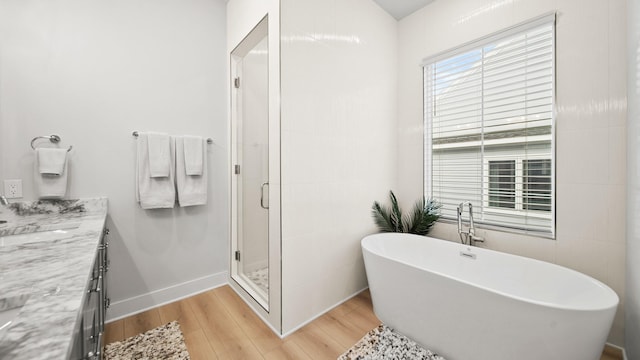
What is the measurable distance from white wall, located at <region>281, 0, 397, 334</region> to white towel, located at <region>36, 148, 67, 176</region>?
1.48 m

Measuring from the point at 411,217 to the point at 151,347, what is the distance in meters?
2.39

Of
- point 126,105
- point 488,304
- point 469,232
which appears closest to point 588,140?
point 469,232

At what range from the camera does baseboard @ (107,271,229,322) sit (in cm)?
192

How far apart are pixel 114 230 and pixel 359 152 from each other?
6.95 feet

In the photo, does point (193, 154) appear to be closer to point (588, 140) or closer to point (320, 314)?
point (320, 314)

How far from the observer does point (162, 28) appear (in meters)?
2.08

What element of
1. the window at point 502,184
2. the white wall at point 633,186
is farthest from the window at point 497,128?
the white wall at point 633,186

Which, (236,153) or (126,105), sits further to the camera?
(236,153)

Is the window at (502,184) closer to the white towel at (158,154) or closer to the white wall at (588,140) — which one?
the white wall at (588,140)

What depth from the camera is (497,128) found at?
2.05 meters

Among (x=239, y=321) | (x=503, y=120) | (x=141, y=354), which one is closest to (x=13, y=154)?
(x=141, y=354)

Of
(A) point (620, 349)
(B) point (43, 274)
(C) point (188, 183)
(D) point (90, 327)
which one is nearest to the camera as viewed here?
(B) point (43, 274)

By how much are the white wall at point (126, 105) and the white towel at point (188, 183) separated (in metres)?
0.13

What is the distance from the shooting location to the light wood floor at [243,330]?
158cm
